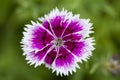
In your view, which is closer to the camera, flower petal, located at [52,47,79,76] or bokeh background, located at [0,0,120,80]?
flower petal, located at [52,47,79,76]

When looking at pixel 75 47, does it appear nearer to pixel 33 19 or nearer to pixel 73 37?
pixel 73 37

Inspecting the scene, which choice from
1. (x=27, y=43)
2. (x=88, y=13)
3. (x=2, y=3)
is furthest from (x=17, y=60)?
(x=27, y=43)

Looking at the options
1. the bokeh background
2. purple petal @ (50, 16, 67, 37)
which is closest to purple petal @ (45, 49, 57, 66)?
purple petal @ (50, 16, 67, 37)

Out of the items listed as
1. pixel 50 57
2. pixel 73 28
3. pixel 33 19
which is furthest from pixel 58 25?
pixel 33 19

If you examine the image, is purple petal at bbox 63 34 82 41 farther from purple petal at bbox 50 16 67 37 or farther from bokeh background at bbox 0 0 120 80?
bokeh background at bbox 0 0 120 80

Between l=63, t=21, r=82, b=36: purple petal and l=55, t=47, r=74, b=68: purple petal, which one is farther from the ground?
l=63, t=21, r=82, b=36: purple petal

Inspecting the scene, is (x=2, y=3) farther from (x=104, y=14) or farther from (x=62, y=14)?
(x=62, y=14)
